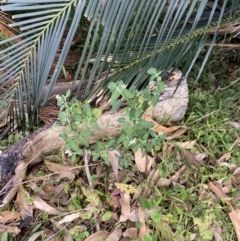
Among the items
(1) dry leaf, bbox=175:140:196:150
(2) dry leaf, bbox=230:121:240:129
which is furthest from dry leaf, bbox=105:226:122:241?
(2) dry leaf, bbox=230:121:240:129

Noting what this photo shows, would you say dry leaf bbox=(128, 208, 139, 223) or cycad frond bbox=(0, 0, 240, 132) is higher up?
cycad frond bbox=(0, 0, 240, 132)

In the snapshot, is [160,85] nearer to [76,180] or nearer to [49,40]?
[49,40]

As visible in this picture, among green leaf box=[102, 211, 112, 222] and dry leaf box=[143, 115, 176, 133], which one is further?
dry leaf box=[143, 115, 176, 133]

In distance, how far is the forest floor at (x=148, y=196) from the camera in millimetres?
1610

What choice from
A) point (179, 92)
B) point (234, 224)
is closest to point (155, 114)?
point (179, 92)

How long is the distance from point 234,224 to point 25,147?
87 centimetres

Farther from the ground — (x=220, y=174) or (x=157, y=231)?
(x=220, y=174)

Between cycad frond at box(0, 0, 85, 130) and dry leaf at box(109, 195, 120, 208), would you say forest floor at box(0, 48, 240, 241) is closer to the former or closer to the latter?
dry leaf at box(109, 195, 120, 208)

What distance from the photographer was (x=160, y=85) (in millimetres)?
1427

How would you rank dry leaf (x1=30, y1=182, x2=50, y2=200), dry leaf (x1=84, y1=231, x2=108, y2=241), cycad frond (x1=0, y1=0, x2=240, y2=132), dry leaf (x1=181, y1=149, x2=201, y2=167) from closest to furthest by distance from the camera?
cycad frond (x1=0, y1=0, x2=240, y2=132)
dry leaf (x1=84, y1=231, x2=108, y2=241)
dry leaf (x1=30, y1=182, x2=50, y2=200)
dry leaf (x1=181, y1=149, x2=201, y2=167)

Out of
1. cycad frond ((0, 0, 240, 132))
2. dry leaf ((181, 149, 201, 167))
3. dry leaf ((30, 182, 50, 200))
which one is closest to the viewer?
cycad frond ((0, 0, 240, 132))

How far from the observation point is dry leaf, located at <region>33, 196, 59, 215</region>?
1.66 m

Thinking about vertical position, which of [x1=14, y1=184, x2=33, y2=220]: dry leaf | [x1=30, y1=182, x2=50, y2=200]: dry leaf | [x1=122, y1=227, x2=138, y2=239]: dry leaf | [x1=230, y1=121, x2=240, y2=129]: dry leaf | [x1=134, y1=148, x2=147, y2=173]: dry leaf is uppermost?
[x1=230, y1=121, x2=240, y2=129]: dry leaf

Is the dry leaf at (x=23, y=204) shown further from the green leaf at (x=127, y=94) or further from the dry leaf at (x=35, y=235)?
the green leaf at (x=127, y=94)
